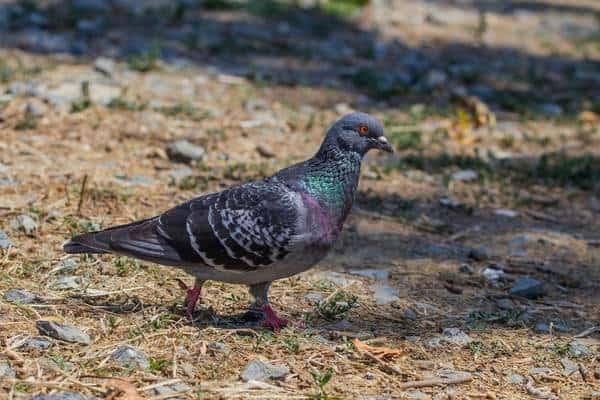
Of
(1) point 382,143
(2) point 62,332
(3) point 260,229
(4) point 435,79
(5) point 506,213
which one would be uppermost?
(1) point 382,143

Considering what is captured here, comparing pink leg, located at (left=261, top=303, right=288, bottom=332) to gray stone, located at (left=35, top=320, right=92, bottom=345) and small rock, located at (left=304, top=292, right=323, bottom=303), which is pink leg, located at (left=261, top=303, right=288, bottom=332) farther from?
gray stone, located at (left=35, top=320, right=92, bottom=345)

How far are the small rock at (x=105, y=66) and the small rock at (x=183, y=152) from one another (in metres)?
1.80

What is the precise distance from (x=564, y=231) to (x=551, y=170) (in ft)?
3.79

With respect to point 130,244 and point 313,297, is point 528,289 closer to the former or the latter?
point 313,297

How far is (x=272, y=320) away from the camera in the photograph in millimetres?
5094

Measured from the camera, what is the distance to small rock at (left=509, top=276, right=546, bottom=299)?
19.7 feet

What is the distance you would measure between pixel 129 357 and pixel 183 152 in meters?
3.35

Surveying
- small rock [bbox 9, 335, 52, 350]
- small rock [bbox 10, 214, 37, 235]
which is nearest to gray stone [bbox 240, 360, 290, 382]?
small rock [bbox 9, 335, 52, 350]

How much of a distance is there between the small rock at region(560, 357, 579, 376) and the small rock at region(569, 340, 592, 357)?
0.08m

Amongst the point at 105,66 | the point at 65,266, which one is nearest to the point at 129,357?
the point at 65,266

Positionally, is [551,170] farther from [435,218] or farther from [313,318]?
[313,318]

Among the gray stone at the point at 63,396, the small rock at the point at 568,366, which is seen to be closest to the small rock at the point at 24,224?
the gray stone at the point at 63,396

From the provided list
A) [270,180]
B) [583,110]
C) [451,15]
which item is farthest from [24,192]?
[451,15]

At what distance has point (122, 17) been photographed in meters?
11.1
